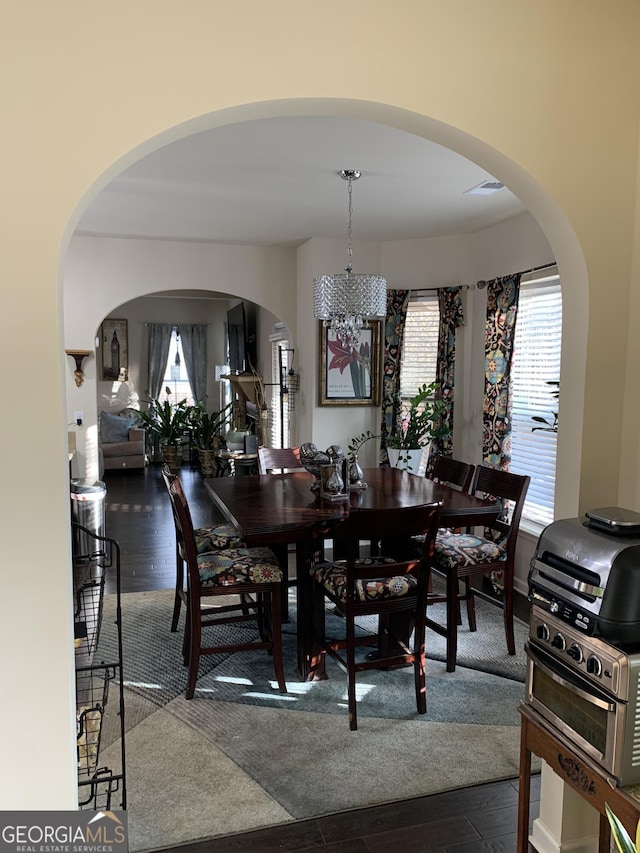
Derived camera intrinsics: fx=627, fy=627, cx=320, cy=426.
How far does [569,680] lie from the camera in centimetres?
154

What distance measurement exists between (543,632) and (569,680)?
133mm

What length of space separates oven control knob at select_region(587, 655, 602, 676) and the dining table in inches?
47.2

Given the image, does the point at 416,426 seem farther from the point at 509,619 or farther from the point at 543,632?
the point at 543,632

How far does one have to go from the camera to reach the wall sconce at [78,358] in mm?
5246

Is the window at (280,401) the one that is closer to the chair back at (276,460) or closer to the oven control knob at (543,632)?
the chair back at (276,460)

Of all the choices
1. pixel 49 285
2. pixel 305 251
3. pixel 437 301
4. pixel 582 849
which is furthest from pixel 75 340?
pixel 582 849

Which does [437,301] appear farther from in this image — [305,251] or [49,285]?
[49,285]

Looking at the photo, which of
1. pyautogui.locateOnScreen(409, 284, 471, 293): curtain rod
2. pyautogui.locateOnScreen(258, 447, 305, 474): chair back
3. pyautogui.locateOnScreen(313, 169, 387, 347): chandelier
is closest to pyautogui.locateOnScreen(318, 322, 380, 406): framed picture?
pyautogui.locateOnScreen(409, 284, 471, 293): curtain rod

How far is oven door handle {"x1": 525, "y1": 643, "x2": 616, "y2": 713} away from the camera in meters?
1.43

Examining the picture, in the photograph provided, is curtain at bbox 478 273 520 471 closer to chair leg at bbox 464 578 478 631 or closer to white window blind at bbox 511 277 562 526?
white window blind at bbox 511 277 562 526

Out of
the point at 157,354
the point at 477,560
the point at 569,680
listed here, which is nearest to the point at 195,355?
the point at 157,354

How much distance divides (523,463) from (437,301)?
5.16 ft

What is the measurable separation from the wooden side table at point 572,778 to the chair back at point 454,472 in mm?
2207

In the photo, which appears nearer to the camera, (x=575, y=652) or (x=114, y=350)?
(x=575, y=652)
